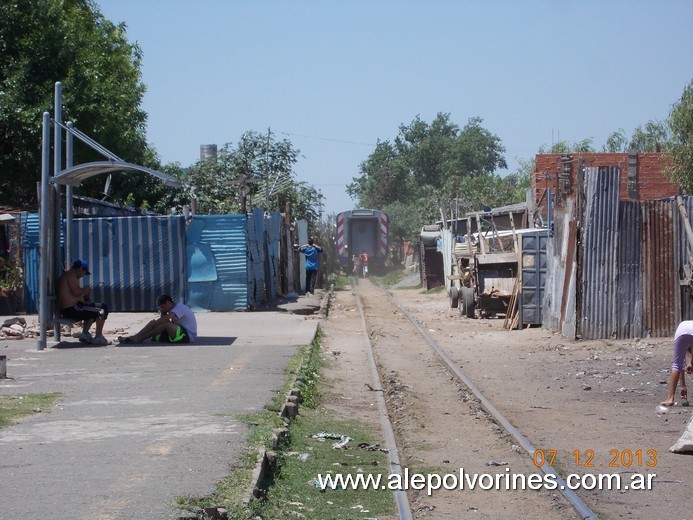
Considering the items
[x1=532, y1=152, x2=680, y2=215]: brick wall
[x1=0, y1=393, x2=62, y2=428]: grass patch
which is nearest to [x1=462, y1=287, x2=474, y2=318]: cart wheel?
[x1=532, y1=152, x2=680, y2=215]: brick wall

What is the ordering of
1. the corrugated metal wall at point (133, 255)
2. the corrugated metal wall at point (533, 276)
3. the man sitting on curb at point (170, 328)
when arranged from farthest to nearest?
the corrugated metal wall at point (133, 255) < the corrugated metal wall at point (533, 276) < the man sitting on curb at point (170, 328)

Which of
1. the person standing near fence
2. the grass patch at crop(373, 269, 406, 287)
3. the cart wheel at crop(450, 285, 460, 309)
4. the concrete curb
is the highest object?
the person standing near fence

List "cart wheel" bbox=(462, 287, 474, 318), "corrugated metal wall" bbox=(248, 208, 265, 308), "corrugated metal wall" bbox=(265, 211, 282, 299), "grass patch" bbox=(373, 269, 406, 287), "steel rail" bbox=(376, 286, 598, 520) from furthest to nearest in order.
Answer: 1. "grass patch" bbox=(373, 269, 406, 287)
2. "corrugated metal wall" bbox=(265, 211, 282, 299)
3. "cart wheel" bbox=(462, 287, 474, 318)
4. "corrugated metal wall" bbox=(248, 208, 265, 308)
5. "steel rail" bbox=(376, 286, 598, 520)

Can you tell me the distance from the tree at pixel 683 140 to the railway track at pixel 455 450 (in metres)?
10.8

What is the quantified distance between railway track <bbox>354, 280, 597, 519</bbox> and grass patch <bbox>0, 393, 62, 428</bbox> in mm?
3417

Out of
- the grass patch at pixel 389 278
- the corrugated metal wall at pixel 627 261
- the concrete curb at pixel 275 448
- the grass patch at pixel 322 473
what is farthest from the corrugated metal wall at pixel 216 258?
the grass patch at pixel 389 278

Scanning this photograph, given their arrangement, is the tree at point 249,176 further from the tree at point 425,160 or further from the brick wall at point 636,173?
the tree at point 425,160

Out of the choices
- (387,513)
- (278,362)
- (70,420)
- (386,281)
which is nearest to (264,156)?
(386,281)

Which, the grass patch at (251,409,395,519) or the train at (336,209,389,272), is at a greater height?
the train at (336,209,389,272)

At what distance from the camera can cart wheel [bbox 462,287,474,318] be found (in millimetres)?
23500

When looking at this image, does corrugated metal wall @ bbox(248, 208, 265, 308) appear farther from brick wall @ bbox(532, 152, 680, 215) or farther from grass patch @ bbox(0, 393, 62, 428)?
grass patch @ bbox(0, 393, 62, 428)

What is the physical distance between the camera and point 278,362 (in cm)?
1362

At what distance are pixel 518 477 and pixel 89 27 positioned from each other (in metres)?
35.8

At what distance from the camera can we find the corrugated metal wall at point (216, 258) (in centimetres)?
2202
